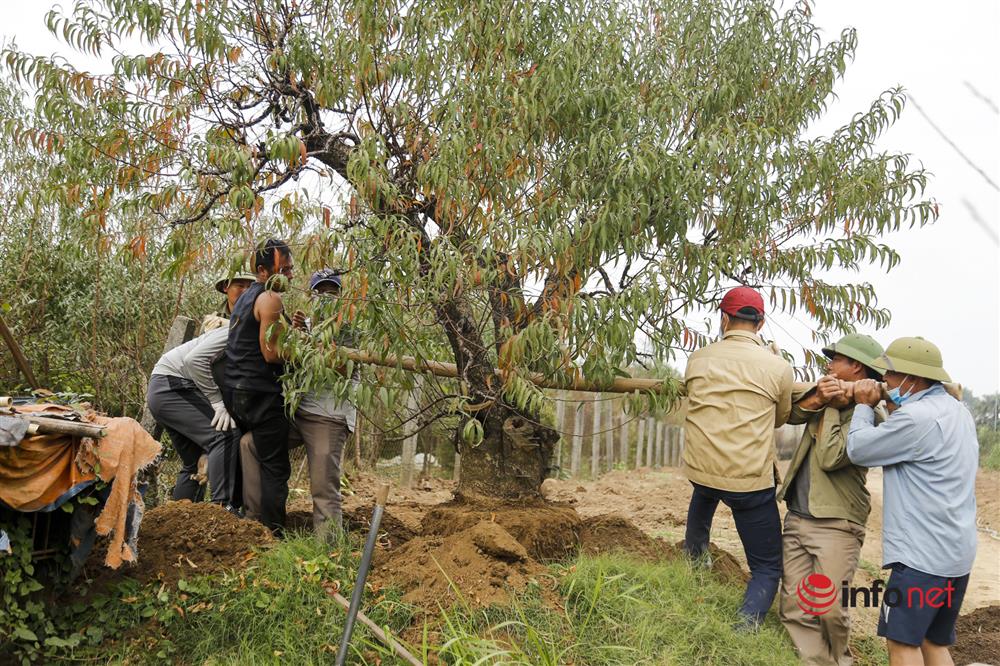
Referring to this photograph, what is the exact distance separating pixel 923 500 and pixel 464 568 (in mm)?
2035

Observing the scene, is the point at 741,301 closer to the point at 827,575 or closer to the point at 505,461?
the point at 827,575

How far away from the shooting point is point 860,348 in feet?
12.5

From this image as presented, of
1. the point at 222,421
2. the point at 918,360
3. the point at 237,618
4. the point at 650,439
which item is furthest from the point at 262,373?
the point at 650,439

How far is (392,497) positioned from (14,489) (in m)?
4.65

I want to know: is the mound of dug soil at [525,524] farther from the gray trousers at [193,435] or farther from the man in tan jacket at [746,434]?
the gray trousers at [193,435]

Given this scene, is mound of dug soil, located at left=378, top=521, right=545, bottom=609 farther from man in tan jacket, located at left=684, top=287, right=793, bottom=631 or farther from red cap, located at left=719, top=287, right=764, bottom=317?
red cap, located at left=719, top=287, right=764, bottom=317

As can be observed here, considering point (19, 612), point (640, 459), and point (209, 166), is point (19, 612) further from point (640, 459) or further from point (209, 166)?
point (640, 459)

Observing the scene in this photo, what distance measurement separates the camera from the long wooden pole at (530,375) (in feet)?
12.8

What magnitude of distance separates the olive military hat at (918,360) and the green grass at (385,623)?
144 centimetres

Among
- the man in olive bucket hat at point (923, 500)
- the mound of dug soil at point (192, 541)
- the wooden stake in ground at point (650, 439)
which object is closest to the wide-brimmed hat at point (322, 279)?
the mound of dug soil at point (192, 541)

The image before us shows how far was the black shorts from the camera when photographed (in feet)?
10.4

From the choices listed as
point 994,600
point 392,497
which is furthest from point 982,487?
point 392,497

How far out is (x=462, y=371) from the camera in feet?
14.3

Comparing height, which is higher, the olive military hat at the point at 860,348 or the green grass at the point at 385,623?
the olive military hat at the point at 860,348
